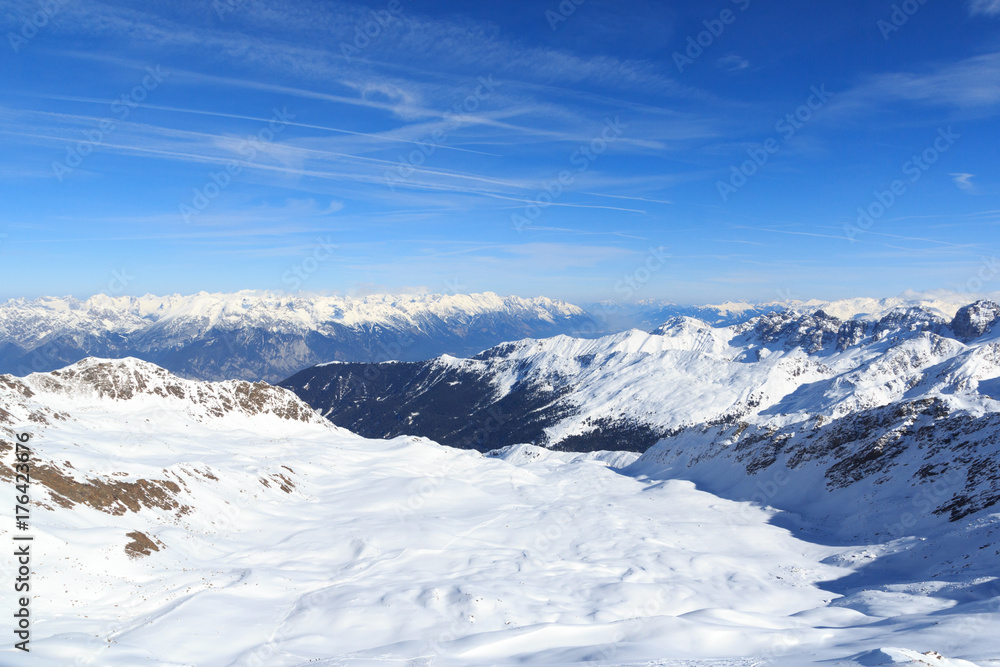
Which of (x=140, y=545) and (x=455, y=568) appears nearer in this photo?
(x=140, y=545)

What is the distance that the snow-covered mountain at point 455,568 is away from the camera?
84.6 feet

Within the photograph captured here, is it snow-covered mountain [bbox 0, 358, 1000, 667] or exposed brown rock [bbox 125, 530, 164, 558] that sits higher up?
exposed brown rock [bbox 125, 530, 164, 558]

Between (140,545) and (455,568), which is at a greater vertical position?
(140,545)

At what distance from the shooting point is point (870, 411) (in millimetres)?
78688

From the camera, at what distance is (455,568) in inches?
1715

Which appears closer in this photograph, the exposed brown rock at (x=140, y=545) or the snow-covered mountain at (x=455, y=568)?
the snow-covered mountain at (x=455, y=568)

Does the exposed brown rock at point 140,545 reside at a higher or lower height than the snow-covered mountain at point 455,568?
higher

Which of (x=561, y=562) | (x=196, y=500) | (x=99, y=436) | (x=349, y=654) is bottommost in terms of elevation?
(x=561, y=562)

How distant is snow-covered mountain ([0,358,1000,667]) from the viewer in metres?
25.8

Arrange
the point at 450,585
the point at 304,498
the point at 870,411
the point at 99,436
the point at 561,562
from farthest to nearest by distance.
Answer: the point at 870,411 → the point at 99,436 → the point at 304,498 → the point at 561,562 → the point at 450,585

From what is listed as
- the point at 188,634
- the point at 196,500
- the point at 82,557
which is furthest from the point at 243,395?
the point at 188,634

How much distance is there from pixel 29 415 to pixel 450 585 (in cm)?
6979

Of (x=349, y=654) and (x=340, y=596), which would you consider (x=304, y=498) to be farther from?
(x=349, y=654)

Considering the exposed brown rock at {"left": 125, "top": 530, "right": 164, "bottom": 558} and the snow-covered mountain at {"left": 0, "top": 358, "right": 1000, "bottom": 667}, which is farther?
the exposed brown rock at {"left": 125, "top": 530, "right": 164, "bottom": 558}
